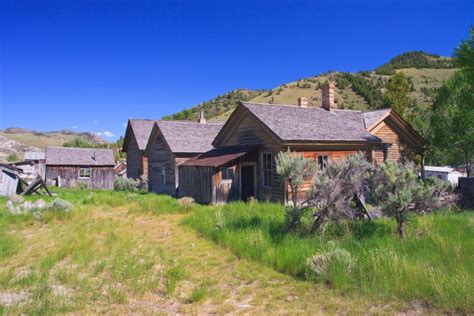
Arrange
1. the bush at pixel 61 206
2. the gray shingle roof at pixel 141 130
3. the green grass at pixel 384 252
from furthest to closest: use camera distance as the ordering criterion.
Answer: the gray shingle roof at pixel 141 130 → the bush at pixel 61 206 → the green grass at pixel 384 252

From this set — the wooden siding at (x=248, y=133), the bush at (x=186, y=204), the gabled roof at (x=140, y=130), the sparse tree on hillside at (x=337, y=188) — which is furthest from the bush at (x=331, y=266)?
the gabled roof at (x=140, y=130)

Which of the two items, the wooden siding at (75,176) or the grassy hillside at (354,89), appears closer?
the wooden siding at (75,176)

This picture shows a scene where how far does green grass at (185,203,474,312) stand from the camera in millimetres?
5223

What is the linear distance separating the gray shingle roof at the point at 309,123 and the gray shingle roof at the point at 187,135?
751 cm

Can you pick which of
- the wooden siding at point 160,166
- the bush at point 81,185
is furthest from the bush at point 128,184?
the bush at point 81,185

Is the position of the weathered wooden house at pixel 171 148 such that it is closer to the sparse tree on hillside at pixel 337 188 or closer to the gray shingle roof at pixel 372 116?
the gray shingle roof at pixel 372 116

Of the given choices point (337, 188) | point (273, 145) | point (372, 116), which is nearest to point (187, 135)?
point (273, 145)

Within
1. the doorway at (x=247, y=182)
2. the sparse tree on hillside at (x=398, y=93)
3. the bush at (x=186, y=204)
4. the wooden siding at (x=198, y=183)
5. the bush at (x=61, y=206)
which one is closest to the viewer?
the bush at (x=61, y=206)

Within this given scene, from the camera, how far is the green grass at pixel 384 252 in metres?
5.22

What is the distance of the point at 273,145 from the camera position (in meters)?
16.4

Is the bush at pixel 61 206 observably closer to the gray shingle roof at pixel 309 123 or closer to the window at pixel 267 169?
the window at pixel 267 169

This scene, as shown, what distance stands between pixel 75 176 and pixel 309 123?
84.9ft

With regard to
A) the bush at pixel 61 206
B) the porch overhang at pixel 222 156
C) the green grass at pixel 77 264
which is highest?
the porch overhang at pixel 222 156

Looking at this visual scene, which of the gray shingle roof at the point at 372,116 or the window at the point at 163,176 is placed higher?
the gray shingle roof at the point at 372,116
